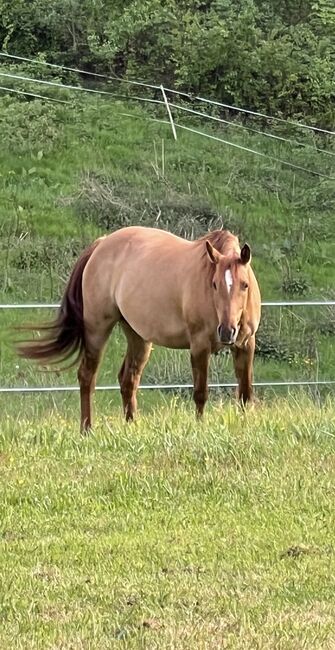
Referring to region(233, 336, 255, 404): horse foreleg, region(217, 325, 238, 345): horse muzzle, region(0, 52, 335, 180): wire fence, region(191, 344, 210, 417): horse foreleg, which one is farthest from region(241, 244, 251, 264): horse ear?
region(0, 52, 335, 180): wire fence

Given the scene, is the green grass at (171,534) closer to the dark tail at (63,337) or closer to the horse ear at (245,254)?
the horse ear at (245,254)

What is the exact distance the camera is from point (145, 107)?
2133cm

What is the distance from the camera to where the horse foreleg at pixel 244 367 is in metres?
7.73

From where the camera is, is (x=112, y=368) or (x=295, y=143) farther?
(x=295, y=143)

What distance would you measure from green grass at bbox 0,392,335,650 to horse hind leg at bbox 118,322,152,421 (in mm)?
1957

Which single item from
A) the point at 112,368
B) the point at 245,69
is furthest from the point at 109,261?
the point at 245,69

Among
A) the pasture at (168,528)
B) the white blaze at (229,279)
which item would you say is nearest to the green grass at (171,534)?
the pasture at (168,528)

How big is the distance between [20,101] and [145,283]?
42.9 ft

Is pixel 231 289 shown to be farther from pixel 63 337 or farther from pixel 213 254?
pixel 63 337

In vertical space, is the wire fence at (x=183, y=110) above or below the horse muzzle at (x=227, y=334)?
below

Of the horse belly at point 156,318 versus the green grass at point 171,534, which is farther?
the horse belly at point 156,318

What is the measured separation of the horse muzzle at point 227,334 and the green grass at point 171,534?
69 centimetres

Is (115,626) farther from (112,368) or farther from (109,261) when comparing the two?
(112,368)

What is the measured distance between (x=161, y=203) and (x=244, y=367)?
10.0m
